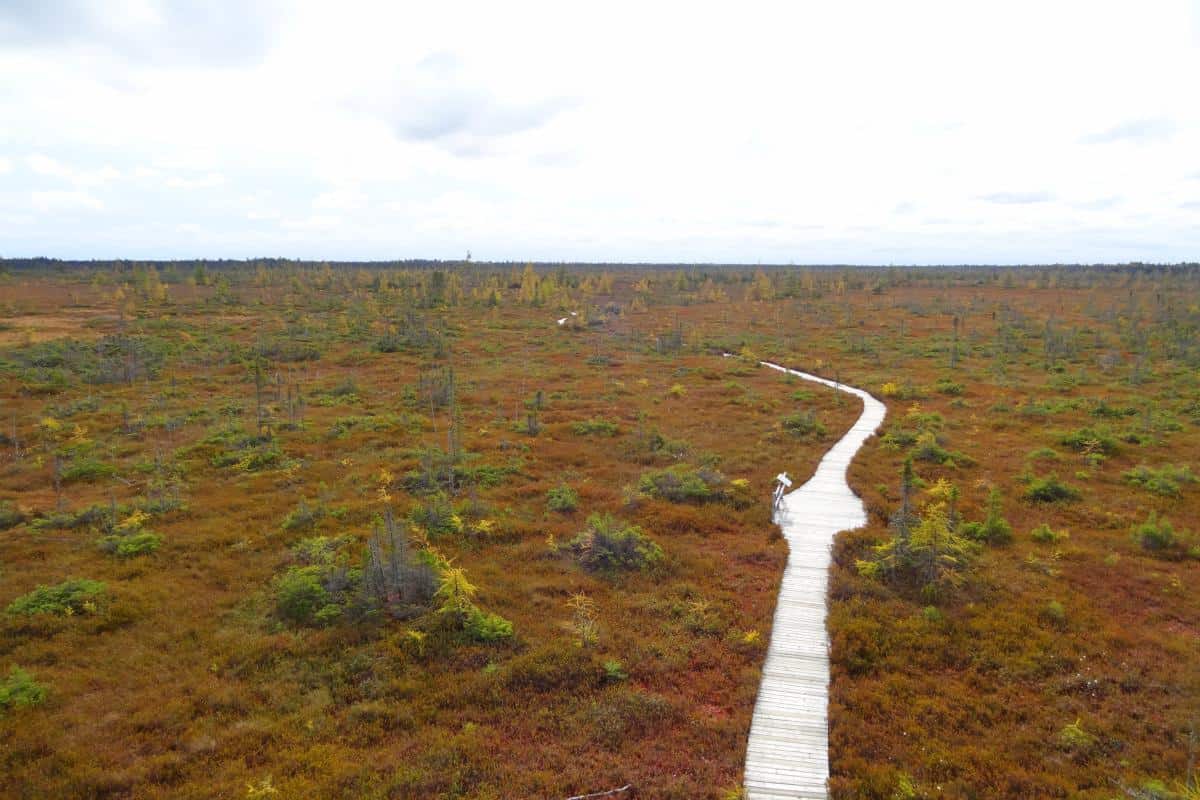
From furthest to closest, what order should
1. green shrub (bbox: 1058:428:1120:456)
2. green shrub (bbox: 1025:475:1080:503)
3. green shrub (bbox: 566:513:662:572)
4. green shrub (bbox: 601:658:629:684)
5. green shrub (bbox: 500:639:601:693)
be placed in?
1. green shrub (bbox: 1058:428:1120:456)
2. green shrub (bbox: 1025:475:1080:503)
3. green shrub (bbox: 566:513:662:572)
4. green shrub (bbox: 601:658:629:684)
5. green shrub (bbox: 500:639:601:693)

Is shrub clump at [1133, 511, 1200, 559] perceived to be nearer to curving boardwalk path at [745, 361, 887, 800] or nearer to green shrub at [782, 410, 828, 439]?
curving boardwalk path at [745, 361, 887, 800]

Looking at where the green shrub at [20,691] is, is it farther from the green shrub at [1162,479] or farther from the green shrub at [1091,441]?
the green shrub at [1091,441]

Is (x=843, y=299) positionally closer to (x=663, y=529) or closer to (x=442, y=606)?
Answer: (x=663, y=529)

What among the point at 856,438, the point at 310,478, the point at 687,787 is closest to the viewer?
the point at 687,787

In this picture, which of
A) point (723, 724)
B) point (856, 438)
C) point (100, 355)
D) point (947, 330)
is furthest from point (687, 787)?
point (947, 330)

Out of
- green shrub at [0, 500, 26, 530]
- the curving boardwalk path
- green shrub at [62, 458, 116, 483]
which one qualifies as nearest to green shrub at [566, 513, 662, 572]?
the curving boardwalk path

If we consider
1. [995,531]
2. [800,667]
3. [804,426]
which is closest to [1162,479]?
[995,531]
